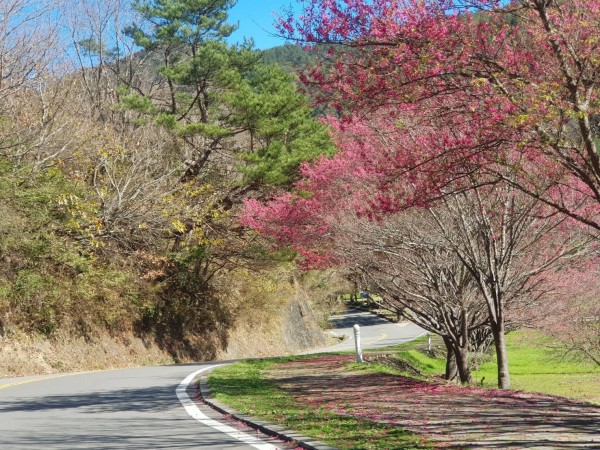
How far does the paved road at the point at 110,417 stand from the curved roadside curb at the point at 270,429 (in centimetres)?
16

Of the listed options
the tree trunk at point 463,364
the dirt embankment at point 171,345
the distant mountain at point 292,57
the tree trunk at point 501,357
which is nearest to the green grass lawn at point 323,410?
the tree trunk at point 463,364

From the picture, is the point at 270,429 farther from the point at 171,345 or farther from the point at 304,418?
the point at 171,345

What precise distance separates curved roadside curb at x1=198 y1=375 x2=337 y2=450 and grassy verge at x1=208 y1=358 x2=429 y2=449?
0.43 feet

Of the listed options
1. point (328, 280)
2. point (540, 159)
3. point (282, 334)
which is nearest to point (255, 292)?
point (282, 334)

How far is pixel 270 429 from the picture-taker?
877 centimetres

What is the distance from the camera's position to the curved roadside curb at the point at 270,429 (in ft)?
25.1

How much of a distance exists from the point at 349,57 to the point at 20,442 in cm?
633

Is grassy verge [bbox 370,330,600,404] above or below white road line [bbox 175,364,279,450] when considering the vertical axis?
below

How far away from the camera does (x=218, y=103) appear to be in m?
29.4

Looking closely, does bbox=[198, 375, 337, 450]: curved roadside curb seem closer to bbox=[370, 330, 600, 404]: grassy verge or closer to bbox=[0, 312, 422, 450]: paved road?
bbox=[0, 312, 422, 450]: paved road

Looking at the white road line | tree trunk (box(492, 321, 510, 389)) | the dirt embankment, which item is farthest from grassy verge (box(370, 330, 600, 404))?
the white road line

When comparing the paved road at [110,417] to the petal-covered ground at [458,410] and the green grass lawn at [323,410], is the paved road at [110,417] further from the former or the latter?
the petal-covered ground at [458,410]

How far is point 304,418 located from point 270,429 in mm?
899

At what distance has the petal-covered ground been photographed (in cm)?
734
